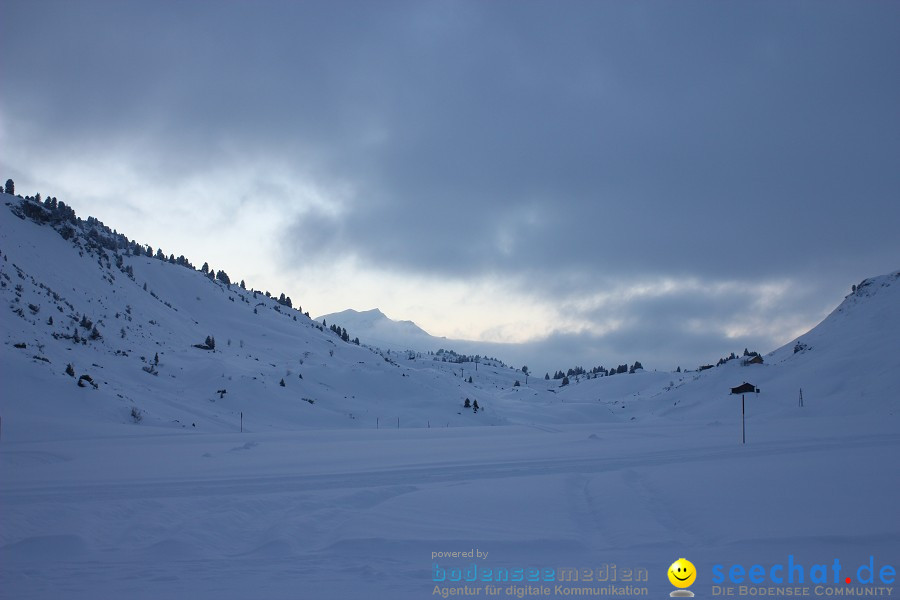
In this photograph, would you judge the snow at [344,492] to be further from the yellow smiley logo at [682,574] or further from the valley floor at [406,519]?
the yellow smiley logo at [682,574]

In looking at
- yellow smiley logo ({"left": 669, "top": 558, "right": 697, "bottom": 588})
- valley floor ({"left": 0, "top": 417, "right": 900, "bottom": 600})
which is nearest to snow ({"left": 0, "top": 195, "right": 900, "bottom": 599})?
valley floor ({"left": 0, "top": 417, "right": 900, "bottom": 600})

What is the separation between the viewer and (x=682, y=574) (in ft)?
24.3

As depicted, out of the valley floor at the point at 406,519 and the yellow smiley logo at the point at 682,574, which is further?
the valley floor at the point at 406,519

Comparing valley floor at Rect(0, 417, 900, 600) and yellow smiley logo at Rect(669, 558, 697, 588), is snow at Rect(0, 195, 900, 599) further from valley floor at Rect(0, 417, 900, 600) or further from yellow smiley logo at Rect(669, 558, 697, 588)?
yellow smiley logo at Rect(669, 558, 697, 588)

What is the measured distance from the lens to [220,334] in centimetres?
6475

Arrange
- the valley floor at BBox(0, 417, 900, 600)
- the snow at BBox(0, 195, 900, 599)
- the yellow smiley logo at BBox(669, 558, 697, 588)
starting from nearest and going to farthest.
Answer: the yellow smiley logo at BBox(669, 558, 697, 588) < the valley floor at BBox(0, 417, 900, 600) < the snow at BBox(0, 195, 900, 599)

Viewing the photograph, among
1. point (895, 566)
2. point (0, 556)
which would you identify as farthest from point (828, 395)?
point (0, 556)

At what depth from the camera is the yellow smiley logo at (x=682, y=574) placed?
727 centimetres

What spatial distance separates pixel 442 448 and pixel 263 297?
78210mm

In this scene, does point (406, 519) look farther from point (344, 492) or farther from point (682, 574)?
point (682, 574)

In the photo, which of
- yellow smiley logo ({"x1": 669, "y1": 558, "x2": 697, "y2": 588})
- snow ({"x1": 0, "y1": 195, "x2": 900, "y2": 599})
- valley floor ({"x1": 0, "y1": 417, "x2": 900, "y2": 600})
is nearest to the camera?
yellow smiley logo ({"x1": 669, "y1": 558, "x2": 697, "y2": 588})

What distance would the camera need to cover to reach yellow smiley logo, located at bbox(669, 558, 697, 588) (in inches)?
286

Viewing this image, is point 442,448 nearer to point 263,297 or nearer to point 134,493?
point 134,493

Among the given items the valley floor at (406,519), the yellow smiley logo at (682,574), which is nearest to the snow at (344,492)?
the valley floor at (406,519)
